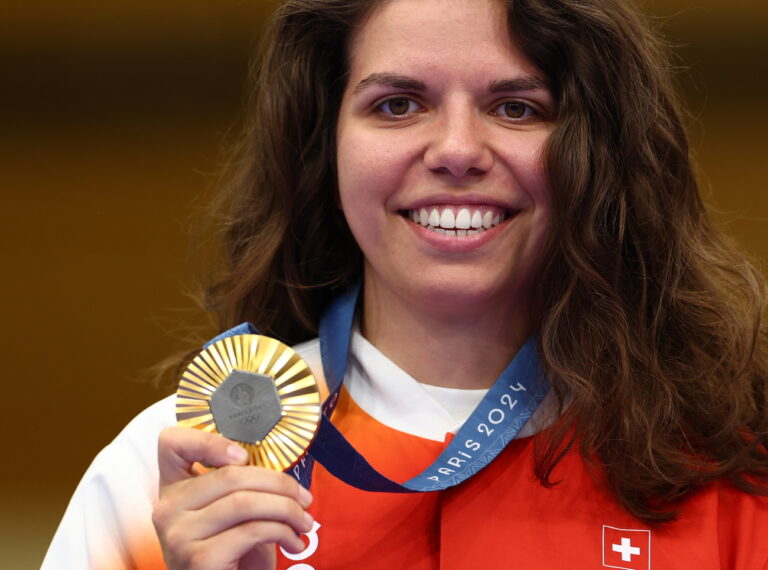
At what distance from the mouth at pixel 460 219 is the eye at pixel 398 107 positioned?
0.53 feet

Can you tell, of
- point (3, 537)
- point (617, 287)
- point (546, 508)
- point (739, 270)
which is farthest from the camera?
point (3, 537)

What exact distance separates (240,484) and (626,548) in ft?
2.03

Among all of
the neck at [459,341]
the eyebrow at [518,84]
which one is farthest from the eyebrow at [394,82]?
the neck at [459,341]

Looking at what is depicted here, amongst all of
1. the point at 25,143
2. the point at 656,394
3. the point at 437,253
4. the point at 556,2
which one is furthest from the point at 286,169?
the point at 25,143

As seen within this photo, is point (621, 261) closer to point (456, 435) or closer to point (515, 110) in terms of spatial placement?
point (515, 110)

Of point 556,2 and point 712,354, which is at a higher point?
point 556,2

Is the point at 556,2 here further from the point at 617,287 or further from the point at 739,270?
the point at 739,270

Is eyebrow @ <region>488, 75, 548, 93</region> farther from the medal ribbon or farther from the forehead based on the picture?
the medal ribbon

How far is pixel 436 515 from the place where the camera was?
1.65 m

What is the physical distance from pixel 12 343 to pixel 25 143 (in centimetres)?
60

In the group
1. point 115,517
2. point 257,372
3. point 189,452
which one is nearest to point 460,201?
point 257,372

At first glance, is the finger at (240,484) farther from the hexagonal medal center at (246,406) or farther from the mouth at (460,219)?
the mouth at (460,219)

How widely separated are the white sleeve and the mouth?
588mm

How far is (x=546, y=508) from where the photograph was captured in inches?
64.1
